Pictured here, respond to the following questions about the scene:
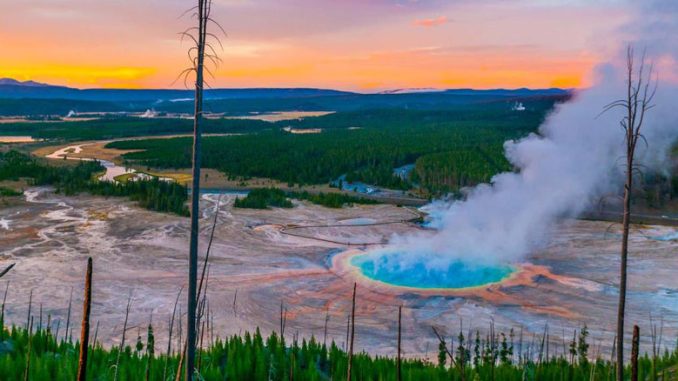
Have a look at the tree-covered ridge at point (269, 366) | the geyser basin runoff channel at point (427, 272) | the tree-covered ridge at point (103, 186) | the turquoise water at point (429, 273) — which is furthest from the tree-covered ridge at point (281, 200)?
the tree-covered ridge at point (269, 366)

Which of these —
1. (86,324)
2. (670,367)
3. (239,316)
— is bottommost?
(239,316)

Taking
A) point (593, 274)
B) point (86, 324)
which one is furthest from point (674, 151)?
point (86, 324)

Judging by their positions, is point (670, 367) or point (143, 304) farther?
point (143, 304)

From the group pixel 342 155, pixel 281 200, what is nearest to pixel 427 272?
pixel 281 200

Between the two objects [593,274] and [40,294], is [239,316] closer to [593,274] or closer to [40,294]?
[40,294]

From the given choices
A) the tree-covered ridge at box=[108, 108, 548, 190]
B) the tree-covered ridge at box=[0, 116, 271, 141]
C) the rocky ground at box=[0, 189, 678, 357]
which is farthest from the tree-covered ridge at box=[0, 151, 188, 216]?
the tree-covered ridge at box=[0, 116, 271, 141]

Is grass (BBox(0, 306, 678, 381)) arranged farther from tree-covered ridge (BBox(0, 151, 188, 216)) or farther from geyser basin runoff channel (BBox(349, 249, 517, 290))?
tree-covered ridge (BBox(0, 151, 188, 216))

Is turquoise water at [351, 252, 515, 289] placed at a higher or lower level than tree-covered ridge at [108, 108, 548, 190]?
lower
